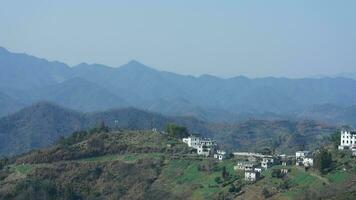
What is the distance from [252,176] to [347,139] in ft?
38.7

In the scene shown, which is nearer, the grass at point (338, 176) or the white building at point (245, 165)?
the grass at point (338, 176)

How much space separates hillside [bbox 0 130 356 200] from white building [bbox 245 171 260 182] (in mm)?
588

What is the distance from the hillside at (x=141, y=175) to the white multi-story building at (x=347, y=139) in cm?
460

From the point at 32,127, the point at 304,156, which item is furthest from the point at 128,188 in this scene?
the point at 32,127

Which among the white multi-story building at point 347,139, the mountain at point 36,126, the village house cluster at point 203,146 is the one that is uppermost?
the mountain at point 36,126

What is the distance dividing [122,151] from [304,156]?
2053 cm

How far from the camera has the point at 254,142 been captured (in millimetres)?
150375

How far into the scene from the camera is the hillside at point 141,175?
5374 centimetres

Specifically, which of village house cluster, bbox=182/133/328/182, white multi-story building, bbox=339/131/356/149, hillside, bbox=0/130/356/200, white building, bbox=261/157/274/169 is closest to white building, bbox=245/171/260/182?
village house cluster, bbox=182/133/328/182

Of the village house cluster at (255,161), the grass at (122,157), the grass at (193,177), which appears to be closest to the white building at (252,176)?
the village house cluster at (255,161)

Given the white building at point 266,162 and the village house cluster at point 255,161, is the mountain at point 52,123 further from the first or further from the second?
the white building at point 266,162

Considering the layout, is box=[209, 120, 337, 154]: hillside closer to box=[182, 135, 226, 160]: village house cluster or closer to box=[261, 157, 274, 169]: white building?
box=[182, 135, 226, 160]: village house cluster

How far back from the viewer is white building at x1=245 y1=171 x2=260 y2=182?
2237 inches

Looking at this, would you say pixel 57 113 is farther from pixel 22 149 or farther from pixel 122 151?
pixel 122 151
